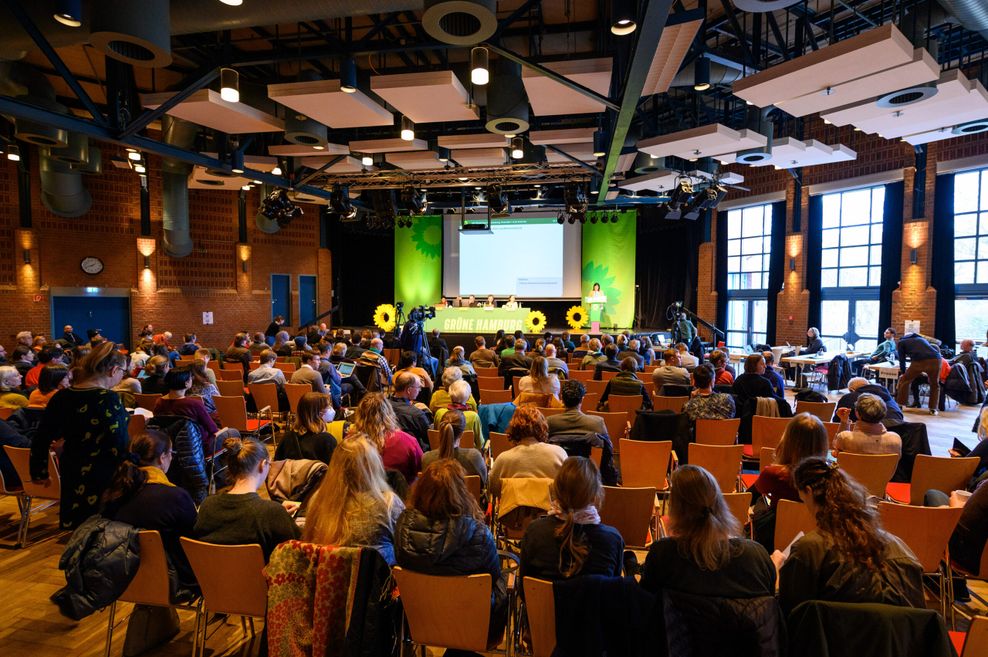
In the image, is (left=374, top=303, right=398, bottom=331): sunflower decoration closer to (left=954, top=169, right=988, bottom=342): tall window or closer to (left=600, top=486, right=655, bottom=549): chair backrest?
(left=954, top=169, right=988, bottom=342): tall window

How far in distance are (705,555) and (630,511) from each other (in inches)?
48.1

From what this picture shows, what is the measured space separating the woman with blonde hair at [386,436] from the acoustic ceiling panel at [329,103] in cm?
490

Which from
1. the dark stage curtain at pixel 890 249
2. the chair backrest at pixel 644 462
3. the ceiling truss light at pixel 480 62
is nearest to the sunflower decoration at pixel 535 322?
the dark stage curtain at pixel 890 249

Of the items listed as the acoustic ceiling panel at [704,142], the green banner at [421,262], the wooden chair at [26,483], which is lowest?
the wooden chair at [26,483]

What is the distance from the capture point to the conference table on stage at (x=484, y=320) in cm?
1586

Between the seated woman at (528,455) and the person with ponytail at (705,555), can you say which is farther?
the seated woman at (528,455)

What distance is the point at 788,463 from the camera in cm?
303

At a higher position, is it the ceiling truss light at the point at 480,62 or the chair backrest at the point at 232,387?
the ceiling truss light at the point at 480,62

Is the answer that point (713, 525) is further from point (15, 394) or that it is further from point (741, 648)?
point (15, 394)

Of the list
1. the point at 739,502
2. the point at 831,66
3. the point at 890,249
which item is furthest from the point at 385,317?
the point at 739,502

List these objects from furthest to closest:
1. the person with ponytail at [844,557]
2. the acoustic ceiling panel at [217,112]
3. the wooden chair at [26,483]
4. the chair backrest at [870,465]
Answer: the acoustic ceiling panel at [217,112] → the wooden chair at [26,483] → the chair backrest at [870,465] → the person with ponytail at [844,557]

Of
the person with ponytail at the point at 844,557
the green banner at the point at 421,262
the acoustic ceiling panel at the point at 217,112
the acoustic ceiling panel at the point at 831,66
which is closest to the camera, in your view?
the person with ponytail at the point at 844,557

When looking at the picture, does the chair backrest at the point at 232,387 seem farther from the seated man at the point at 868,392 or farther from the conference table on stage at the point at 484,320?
the conference table on stage at the point at 484,320

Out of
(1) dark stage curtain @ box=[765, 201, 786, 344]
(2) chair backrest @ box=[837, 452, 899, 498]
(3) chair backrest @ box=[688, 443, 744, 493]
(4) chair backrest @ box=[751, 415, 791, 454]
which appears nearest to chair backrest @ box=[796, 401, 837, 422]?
→ (4) chair backrest @ box=[751, 415, 791, 454]
